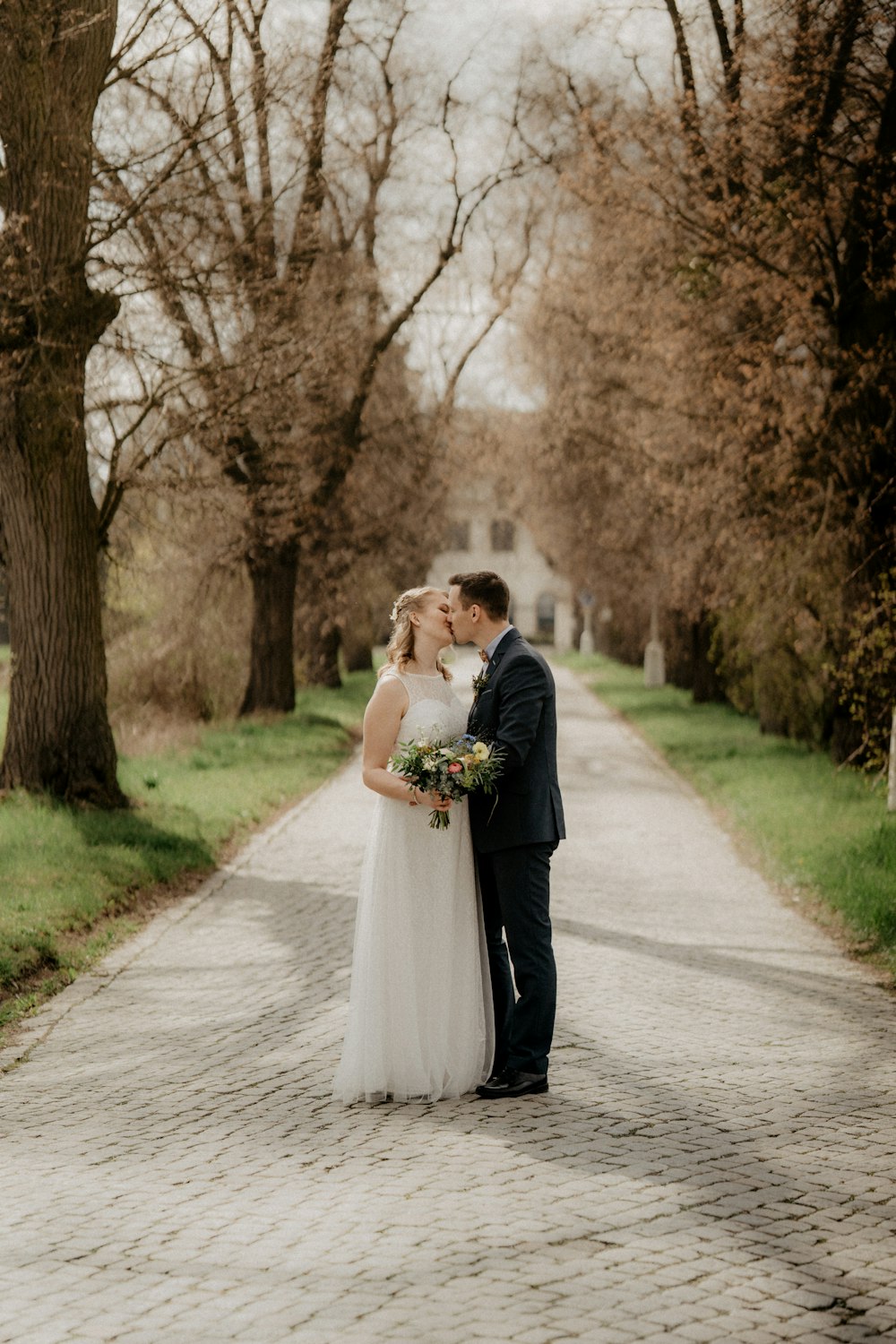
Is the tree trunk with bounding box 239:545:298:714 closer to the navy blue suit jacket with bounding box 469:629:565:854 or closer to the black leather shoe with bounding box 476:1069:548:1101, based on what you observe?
the navy blue suit jacket with bounding box 469:629:565:854

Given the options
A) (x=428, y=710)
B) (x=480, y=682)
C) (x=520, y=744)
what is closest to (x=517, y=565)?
(x=480, y=682)

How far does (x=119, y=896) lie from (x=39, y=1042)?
3.31 m

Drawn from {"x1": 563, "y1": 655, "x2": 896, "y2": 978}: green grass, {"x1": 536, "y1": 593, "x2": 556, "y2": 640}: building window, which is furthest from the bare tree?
{"x1": 536, "y1": 593, "x2": 556, "y2": 640}: building window

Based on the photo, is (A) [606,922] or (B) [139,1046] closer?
(B) [139,1046]

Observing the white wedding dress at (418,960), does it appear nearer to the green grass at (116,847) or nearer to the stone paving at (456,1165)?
the stone paving at (456,1165)

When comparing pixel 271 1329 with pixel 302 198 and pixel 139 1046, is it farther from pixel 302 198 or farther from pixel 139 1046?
pixel 302 198

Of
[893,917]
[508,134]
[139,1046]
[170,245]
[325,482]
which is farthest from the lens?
[325,482]

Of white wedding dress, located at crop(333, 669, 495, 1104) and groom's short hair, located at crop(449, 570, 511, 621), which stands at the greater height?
groom's short hair, located at crop(449, 570, 511, 621)

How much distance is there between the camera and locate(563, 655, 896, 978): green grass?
10609 millimetres

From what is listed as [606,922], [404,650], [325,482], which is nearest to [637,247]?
[325,482]

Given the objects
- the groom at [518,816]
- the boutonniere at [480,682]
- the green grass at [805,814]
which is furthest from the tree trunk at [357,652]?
the groom at [518,816]

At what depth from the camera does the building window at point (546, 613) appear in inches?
3752

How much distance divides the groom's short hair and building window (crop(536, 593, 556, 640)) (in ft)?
291

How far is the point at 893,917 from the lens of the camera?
32.8ft
